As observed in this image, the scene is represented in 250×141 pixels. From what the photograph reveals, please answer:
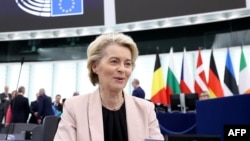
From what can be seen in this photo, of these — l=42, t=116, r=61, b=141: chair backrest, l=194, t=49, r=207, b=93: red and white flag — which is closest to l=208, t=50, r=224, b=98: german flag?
l=194, t=49, r=207, b=93: red and white flag

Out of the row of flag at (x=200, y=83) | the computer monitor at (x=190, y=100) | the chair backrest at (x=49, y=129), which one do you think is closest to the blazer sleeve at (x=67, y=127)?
the chair backrest at (x=49, y=129)

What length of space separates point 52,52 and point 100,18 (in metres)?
3.09

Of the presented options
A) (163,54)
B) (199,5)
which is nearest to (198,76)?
(199,5)

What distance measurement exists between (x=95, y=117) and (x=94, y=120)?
14 mm

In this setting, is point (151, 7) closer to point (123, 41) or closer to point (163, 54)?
point (163, 54)

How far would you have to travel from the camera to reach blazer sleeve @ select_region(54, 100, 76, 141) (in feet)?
4.35

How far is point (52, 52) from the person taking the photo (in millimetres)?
Answer: 11078

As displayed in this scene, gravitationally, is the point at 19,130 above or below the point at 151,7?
below

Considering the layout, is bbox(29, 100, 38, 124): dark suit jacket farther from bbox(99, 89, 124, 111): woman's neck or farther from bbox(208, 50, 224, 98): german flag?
bbox(99, 89, 124, 111): woman's neck

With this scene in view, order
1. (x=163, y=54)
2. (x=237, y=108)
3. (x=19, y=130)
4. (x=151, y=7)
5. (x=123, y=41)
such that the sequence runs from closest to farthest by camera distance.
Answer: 1. (x=123, y=41)
2. (x=237, y=108)
3. (x=19, y=130)
4. (x=151, y=7)
5. (x=163, y=54)

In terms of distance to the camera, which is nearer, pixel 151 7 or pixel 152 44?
pixel 151 7

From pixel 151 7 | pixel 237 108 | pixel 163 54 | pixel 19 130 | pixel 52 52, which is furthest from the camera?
pixel 52 52

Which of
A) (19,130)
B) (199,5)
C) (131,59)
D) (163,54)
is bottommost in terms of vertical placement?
(19,130)

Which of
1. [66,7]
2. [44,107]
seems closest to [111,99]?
[44,107]
